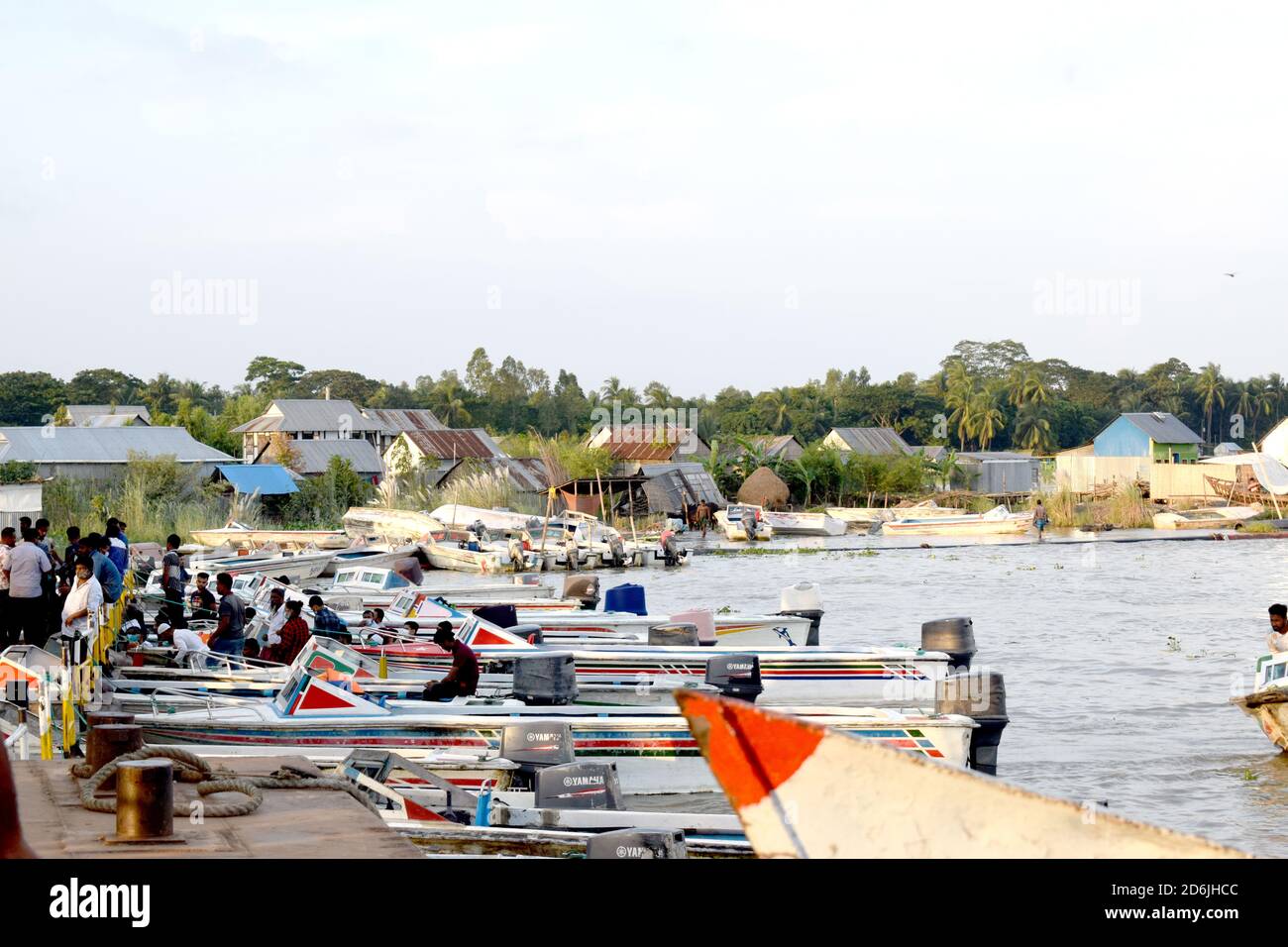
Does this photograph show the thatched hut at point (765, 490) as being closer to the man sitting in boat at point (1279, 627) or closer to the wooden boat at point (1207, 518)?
the wooden boat at point (1207, 518)

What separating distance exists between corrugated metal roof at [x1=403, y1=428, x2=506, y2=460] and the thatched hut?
12320mm

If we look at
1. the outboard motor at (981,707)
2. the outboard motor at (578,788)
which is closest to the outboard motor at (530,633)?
the outboard motor at (981,707)

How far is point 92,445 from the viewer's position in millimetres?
50000

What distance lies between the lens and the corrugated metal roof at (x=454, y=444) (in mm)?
69938

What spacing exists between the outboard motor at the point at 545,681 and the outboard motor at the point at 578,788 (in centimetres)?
338

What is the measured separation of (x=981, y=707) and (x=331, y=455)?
5370cm

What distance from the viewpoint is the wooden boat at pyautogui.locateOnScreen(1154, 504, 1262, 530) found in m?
58.1

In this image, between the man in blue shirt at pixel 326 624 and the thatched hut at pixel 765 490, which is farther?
the thatched hut at pixel 765 490

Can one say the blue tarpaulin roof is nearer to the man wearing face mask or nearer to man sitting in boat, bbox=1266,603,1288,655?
the man wearing face mask

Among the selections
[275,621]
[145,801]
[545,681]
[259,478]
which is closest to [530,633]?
[275,621]

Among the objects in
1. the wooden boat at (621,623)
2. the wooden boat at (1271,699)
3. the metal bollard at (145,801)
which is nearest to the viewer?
the metal bollard at (145,801)

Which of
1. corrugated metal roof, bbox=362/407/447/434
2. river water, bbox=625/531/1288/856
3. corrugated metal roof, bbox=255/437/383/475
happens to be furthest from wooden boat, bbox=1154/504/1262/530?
corrugated metal roof, bbox=362/407/447/434
